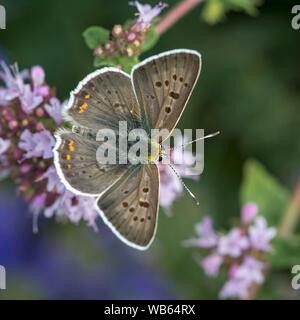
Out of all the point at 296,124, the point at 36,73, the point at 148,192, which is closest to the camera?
the point at 148,192

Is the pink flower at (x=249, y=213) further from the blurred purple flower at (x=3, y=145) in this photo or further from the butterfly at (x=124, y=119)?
the blurred purple flower at (x=3, y=145)

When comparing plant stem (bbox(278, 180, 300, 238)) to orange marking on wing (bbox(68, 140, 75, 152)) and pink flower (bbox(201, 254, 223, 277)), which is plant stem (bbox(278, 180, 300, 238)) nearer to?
pink flower (bbox(201, 254, 223, 277))

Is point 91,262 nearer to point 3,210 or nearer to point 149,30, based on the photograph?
point 3,210

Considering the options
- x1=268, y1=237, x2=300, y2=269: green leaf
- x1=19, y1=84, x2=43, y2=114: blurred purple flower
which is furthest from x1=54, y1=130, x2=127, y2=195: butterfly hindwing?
x1=268, y1=237, x2=300, y2=269: green leaf
